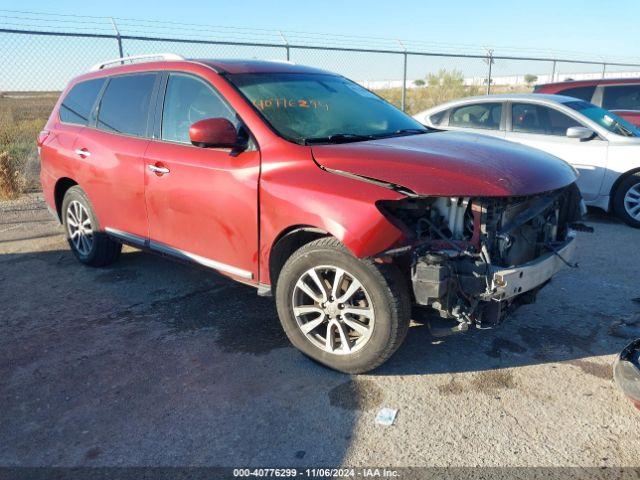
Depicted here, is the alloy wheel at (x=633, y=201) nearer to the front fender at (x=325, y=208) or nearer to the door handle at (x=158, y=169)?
the front fender at (x=325, y=208)

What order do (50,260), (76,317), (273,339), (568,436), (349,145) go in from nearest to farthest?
(568,436) → (349,145) → (273,339) → (76,317) → (50,260)

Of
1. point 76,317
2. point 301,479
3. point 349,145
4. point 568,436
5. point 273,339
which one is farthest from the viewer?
point 76,317

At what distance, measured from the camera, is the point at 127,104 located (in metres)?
4.59

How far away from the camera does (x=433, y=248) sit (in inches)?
116

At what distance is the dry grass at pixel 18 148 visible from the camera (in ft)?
29.2

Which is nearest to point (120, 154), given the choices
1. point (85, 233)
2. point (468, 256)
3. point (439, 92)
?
point (85, 233)

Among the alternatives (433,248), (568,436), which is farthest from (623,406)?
(433,248)

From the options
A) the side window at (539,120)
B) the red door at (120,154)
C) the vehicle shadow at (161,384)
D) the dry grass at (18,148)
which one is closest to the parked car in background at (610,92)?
the side window at (539,120)

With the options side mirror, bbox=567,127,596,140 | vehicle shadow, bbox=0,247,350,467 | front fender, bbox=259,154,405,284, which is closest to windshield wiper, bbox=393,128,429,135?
front fender, bbox=259,154,405,284

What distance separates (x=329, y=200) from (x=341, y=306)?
64cm

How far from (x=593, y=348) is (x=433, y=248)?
1519 millimetres

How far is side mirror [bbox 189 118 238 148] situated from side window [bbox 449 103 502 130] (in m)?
5.07

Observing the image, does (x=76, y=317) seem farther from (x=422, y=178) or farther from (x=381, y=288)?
(x=422, y=178)

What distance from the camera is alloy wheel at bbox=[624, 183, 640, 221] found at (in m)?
6.68
